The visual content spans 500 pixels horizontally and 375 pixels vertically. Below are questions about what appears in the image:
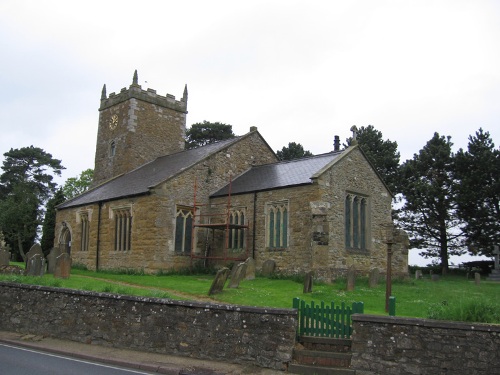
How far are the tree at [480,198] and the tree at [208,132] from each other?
85.9ft

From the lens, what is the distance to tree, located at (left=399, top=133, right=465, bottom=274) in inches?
1678

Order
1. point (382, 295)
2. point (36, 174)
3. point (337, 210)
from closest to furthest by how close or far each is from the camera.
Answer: point (382, 295) < point (337, 210) < point (36, 174)

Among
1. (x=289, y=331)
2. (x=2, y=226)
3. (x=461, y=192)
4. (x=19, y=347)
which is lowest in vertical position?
(x=19, y=347)

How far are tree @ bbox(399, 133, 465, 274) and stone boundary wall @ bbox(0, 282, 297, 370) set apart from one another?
111 ft

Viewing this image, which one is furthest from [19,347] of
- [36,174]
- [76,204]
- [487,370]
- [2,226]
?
[36,174]

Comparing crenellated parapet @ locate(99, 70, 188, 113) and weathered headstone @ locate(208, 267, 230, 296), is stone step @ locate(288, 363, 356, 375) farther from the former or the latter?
crenellated parapet @ locate(99, 70, 188, 113)

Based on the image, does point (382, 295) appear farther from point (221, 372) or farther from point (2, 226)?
point (2, 226)

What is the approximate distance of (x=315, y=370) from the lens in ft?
35.5

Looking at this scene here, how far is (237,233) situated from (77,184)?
34610 mm

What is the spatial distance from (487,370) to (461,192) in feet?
114

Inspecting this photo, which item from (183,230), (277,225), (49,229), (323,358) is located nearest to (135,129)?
(49,229)

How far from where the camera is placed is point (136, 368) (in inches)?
455

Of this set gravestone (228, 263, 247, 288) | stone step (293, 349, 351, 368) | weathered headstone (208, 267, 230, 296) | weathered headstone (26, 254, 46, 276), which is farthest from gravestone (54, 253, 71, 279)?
stone step (293, 349, 351, 368)

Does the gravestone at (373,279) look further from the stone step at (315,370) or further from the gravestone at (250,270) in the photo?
the stone step at (315,370)
